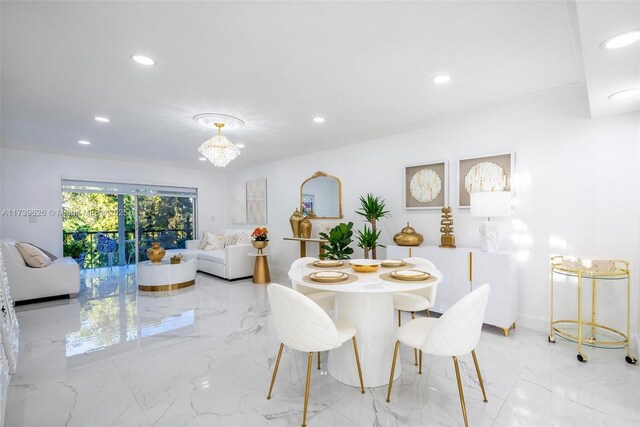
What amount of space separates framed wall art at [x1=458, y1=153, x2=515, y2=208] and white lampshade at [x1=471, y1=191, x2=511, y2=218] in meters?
0.39

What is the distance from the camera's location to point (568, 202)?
2.87m

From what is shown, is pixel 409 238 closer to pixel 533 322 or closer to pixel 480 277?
pixel 480 277

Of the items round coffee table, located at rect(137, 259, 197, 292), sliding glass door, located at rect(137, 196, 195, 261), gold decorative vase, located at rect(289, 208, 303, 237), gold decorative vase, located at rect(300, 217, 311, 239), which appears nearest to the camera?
round coffee table, located at rect(137, 259, 197, 292)

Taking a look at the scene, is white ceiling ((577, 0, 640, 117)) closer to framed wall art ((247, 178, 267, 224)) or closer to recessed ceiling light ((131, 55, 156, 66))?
recessed ceiling light ((131, 55, 156, 66))

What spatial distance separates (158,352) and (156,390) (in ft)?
2.13

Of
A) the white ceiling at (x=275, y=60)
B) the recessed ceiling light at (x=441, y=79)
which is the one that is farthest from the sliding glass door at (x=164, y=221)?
the recessed ceiling light at (x=441, y=79)

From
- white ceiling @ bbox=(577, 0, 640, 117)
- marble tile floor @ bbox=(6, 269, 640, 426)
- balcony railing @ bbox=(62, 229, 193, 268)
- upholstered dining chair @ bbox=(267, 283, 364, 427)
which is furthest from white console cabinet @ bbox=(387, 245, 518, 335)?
balcony railing @ bbox=(62, 229, 193, 268)

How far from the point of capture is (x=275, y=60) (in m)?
2.30

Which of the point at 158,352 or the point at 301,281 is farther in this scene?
the point at 158,352

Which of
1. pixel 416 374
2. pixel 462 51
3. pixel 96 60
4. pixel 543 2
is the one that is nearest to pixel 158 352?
pixel 416 374

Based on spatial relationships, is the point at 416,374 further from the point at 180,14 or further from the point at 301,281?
the point at 180,14

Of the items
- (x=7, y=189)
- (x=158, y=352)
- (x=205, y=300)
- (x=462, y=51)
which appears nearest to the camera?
(x=462, y=51)

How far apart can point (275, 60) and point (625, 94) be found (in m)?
2.60

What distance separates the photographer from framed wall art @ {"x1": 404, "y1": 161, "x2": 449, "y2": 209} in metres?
3.69
